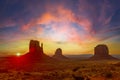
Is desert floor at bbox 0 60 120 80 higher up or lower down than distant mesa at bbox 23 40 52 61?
lower down

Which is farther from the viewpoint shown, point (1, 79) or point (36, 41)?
point (36, 41)

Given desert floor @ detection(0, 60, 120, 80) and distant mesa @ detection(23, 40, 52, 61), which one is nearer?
desert floor @ detection(0, 60, 120, 80)

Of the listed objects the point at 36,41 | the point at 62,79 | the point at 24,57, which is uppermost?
the point at 36,41

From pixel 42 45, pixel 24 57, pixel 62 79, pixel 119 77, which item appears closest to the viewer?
pixel 119 77

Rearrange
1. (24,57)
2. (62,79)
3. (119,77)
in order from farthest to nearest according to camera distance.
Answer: (24,57) < (62,79) < (119,77)

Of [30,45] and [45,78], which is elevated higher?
[30,45]

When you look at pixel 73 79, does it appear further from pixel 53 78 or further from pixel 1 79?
pixel 1 79

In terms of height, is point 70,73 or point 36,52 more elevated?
point 36,52

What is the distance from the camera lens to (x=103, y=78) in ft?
168

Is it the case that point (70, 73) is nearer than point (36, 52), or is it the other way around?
point (70, 73)

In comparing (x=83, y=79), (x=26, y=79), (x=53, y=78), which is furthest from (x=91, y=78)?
(x=26, y=79)

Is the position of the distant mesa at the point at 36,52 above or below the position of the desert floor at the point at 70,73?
above

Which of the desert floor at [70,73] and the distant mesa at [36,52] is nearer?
the desert floor at [70,73]

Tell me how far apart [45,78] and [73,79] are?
28.5 feet
